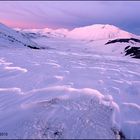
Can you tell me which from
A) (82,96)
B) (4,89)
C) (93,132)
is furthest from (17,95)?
(93,132)

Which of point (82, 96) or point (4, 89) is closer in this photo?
point (82, 96)

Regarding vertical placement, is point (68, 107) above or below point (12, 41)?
above

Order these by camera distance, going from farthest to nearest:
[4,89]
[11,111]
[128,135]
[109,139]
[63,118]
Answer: [4,89] → [11,111] → [63,118] → [128,135] → [109,139]

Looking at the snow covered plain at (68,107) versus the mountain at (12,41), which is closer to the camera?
the snow covered plain at (68,107)

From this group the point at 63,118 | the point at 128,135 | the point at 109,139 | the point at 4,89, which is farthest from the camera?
the point at 4,89

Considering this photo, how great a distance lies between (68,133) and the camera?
18.4ft

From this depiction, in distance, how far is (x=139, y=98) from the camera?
25.8ft

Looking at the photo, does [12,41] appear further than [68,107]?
Yes

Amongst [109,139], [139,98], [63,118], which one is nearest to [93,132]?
[109,139]

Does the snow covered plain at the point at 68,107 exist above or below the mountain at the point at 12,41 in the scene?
above

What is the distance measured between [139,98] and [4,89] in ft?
12.6

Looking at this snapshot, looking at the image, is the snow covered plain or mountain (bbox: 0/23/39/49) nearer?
the snow covered plain

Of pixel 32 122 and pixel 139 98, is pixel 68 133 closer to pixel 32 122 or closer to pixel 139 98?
pixel 32 122

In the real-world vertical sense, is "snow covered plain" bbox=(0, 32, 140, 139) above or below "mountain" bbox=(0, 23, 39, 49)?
above
